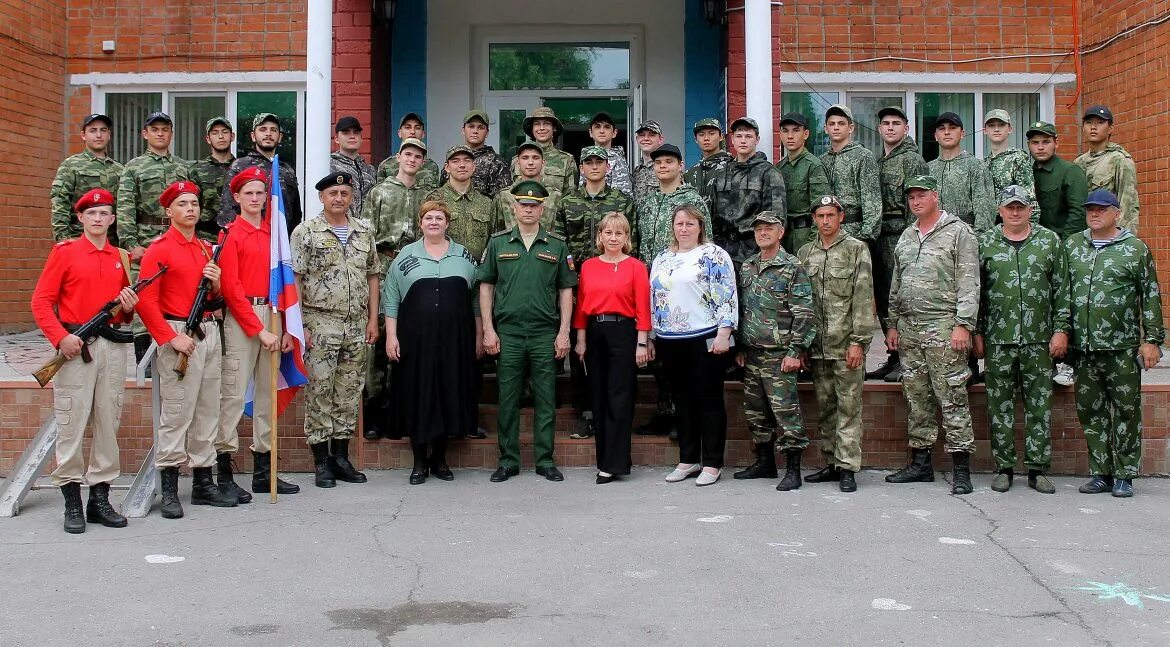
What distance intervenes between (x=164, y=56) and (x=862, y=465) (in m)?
8.75

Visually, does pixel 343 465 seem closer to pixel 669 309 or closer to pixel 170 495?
pixel 170 495

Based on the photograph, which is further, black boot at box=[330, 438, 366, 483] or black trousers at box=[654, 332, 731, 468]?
black boot at box=[330, 438, 366, 483]

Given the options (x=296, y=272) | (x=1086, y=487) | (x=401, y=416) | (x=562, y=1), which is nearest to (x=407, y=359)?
(x=401, y=416)

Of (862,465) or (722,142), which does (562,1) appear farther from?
(862,465)

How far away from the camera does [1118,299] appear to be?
620 centimetres

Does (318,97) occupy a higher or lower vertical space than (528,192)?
higher

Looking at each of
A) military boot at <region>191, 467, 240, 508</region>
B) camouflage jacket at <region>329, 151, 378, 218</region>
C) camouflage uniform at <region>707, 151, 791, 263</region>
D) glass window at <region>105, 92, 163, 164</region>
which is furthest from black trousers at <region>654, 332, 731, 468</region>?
glass window at <region>105, 92, 163, 164</region>

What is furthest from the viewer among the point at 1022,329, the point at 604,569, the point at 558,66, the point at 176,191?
the point at 558,66

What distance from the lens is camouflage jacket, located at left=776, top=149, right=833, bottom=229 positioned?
289 inches

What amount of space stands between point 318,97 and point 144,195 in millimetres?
1542

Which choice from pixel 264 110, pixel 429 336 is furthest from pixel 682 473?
pixel 264 110

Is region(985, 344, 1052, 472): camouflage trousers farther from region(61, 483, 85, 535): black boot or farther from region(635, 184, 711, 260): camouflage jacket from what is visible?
region(61, 483, 85, 535): black boot

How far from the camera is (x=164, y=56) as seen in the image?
442 inches

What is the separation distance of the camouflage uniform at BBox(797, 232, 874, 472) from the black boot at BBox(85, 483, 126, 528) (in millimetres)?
4264
